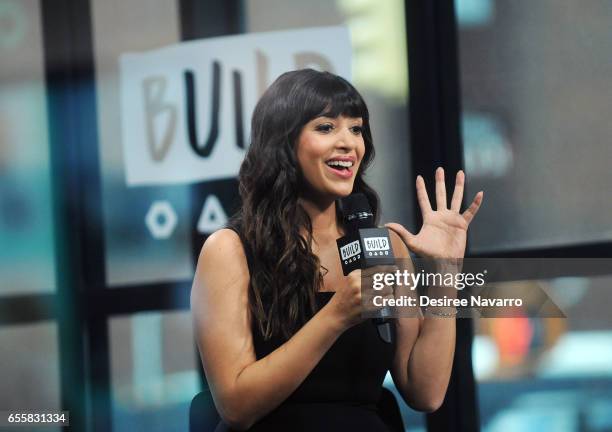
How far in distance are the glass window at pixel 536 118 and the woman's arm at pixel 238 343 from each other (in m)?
1.44

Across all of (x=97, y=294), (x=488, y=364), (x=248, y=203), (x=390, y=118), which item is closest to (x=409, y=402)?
(x=248, y=203)

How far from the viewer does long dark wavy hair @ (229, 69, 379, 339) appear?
67.8 inches

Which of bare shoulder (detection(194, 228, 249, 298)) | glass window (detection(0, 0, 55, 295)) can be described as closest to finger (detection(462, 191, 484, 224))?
bare shoulder (detection(194, 228, 249, 298))

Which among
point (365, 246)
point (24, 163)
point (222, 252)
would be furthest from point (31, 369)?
point (365, 246)

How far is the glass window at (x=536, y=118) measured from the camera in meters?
2.91

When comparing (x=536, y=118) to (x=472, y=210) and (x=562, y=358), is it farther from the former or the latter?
(x=472, y=210)

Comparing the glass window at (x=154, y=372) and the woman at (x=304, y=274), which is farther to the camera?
the glass window at (x=154, y=372)

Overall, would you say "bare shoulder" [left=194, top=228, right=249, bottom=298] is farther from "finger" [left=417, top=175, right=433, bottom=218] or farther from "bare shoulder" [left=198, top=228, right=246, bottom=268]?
"finger" [left=417, top=175, right=433, bottom=218]

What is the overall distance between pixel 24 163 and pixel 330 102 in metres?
1.95

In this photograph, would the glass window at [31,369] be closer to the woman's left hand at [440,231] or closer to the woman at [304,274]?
the woman at [304,274]

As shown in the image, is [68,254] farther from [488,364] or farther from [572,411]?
[572,411]

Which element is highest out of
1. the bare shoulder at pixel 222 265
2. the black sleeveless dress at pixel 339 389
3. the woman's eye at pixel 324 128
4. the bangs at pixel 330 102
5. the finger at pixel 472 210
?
the bangs at pixel 330 102

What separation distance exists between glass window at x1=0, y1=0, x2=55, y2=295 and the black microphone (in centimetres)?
196

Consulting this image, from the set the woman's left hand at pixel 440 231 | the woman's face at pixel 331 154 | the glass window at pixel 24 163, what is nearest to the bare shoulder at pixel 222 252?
the woman's face at pixel 331 154
